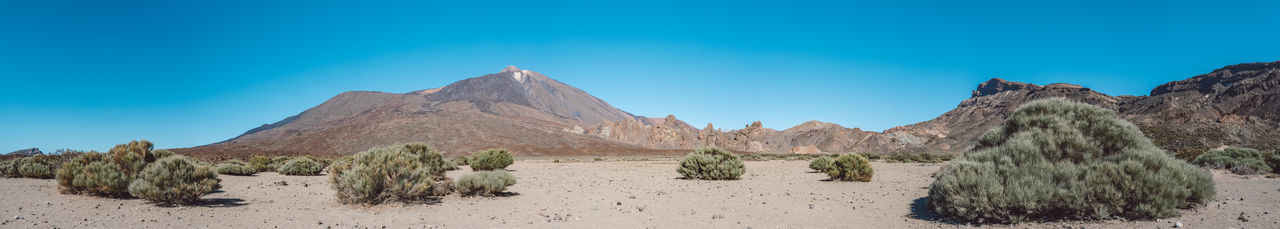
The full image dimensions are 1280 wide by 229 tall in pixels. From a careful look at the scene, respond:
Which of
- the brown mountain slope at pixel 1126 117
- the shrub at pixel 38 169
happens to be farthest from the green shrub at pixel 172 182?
the brown mountain slope at pixel 1126 117

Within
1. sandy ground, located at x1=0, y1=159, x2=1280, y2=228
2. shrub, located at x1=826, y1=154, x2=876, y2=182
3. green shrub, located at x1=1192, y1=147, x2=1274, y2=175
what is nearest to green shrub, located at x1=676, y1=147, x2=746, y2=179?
shrub, located at x1=826, y1=154, x2=876, y2=182

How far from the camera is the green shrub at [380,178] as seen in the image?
926cm

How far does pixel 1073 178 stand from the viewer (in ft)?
20.8

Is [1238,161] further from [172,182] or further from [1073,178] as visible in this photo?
[172,182]

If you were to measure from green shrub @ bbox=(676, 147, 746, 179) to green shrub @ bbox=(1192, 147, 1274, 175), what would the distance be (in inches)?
628

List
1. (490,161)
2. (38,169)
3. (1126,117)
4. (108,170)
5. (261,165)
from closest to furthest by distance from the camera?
1. (108,170)
2. (38,169)
3. (261,165)
4. (490,161)
5. (1126,117)

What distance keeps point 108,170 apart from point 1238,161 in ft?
103

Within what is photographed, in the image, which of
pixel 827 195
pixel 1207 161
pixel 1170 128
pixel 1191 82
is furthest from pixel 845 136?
pixel 827 195

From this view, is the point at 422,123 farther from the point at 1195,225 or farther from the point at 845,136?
the point at 1195,225

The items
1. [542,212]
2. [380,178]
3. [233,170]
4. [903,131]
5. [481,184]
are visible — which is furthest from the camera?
[903,131]

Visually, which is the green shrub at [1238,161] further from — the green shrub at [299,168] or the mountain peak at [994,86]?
the mountain peak at [994,86]

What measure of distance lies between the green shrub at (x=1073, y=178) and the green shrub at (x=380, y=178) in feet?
30.5

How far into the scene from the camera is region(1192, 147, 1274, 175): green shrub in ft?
51.9

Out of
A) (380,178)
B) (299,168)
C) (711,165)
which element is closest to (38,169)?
(299,168)
